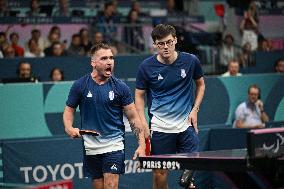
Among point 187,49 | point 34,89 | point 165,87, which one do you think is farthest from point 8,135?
point 187,49

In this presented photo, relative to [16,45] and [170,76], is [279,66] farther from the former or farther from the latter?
[170,76]

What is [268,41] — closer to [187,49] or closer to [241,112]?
[187,49]

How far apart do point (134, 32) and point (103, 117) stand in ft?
32.1

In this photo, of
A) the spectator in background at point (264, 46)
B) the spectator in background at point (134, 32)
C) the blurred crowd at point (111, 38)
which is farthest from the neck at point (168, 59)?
the spectator in background at point (264, 46)

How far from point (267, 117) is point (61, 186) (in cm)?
889

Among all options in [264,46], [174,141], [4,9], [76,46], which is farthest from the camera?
[264,46]

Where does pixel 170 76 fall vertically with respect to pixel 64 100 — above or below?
above

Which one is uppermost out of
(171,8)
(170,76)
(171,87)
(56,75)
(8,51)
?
(170,76)

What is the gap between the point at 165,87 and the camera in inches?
352

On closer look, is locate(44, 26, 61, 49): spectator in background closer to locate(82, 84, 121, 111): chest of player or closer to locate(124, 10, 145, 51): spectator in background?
locate(124, 10, 145, 51): spectator in background

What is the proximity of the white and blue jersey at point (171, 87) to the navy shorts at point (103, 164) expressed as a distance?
0.83 m

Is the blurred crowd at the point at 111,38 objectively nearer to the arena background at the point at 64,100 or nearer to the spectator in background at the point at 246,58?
A: the spectator in background at the point at 246,58

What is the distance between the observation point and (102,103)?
27.2 ft

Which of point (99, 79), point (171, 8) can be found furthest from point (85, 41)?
point (99, 79)
